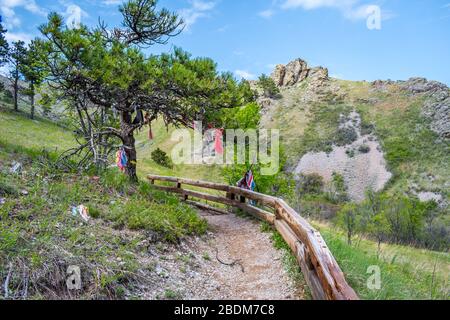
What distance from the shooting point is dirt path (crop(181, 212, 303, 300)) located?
478 cm

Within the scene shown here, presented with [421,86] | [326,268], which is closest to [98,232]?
[326,268]

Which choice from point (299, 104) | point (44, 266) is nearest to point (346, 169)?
point (299, 104)

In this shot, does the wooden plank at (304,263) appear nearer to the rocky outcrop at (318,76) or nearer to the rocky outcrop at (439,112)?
the rocky outcrop at (439,112)

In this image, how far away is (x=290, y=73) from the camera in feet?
241

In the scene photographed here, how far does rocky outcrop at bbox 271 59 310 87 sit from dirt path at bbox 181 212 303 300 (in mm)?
67656

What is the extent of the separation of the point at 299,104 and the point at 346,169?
23166 mm

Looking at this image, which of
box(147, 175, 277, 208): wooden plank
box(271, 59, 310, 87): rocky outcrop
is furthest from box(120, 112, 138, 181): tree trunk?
box(271, 59, 310, 87): rocky outcrop

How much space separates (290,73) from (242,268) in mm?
72072

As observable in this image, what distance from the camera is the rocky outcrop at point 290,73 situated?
7219cm

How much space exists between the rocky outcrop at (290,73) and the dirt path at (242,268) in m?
67.7

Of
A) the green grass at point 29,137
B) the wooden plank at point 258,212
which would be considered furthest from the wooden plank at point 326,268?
the green grass at point 29,137

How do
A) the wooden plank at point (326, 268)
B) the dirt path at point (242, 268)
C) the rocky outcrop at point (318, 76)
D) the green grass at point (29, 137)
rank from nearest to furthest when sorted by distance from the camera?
1. the wooden plank at point (326, 268)
2. the dirt path at point (242, 268)
3. the green grass at point (29, 137)
4. the rocky outcrop at point (318, 76)

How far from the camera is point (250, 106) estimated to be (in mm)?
13328

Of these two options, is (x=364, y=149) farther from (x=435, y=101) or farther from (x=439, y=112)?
(x=435, y=101)
